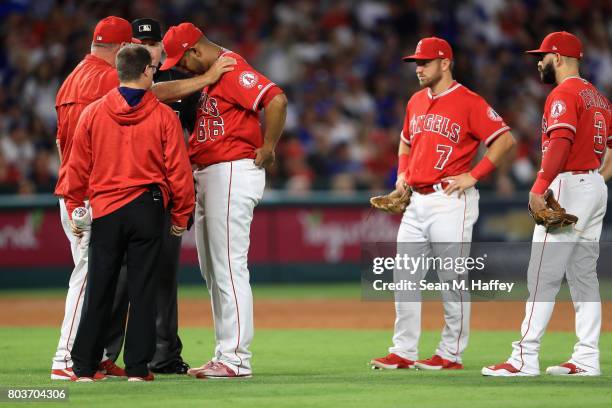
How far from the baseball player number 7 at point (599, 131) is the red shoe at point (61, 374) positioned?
149 inches

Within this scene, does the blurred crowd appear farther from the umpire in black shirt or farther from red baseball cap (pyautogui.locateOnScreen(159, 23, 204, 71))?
red baseball cap (pyautogui.locateOnScreen(159, 23, 204, 71))

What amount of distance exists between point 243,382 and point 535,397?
184cm

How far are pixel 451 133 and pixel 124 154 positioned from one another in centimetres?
238

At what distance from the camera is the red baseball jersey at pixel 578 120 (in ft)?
23.0

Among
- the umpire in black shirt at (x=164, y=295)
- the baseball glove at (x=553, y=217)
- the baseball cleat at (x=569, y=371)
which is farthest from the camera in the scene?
the umpire in black shirt at (x=164, y=295)

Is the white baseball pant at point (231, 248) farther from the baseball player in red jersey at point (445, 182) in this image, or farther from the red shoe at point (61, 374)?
the baseball player in red jersey at point (445, 182)

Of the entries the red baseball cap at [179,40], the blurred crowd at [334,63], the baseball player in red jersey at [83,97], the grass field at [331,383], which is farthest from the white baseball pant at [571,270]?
the blurred crowd at [334,63]

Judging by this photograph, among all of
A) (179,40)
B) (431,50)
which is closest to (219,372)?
(179,40)

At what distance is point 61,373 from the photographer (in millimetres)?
7031

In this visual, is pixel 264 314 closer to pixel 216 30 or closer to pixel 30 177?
pixel 30 177

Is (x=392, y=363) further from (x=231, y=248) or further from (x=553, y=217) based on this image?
(x=553, y=217)

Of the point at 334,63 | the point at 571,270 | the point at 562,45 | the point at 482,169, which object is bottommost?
the point at 571,270

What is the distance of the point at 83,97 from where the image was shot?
718cm

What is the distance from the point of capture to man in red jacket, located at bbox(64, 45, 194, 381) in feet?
21.9
